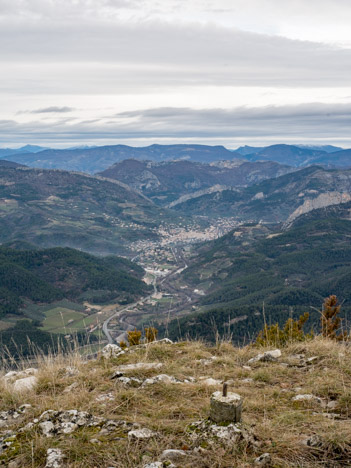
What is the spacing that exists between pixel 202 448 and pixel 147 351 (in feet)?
20.1

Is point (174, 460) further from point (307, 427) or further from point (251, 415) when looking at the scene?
point (307, 427)

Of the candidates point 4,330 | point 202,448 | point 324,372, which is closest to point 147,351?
point 324,372

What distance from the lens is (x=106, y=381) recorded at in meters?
9.34

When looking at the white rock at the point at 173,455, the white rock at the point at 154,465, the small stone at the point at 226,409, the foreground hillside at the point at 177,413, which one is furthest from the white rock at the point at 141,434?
the small stone at the point at 226,409

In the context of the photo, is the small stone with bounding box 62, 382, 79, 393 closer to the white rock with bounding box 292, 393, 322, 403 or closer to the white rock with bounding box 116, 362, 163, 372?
the white rock with bounding box 116, 362, 163, 372

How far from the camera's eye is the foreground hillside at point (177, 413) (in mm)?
5980

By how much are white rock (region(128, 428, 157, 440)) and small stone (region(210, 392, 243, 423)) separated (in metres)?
1.11

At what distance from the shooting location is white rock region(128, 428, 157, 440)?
21.3ft

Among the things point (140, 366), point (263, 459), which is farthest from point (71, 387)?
point (263, 459)

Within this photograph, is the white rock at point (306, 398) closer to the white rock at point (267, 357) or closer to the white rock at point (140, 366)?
the white rock at point (267, 357)

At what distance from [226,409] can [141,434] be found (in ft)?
5.06

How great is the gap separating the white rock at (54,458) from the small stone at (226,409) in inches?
100

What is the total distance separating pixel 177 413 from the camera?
24.8 feet

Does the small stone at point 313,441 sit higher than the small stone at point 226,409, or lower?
lower
